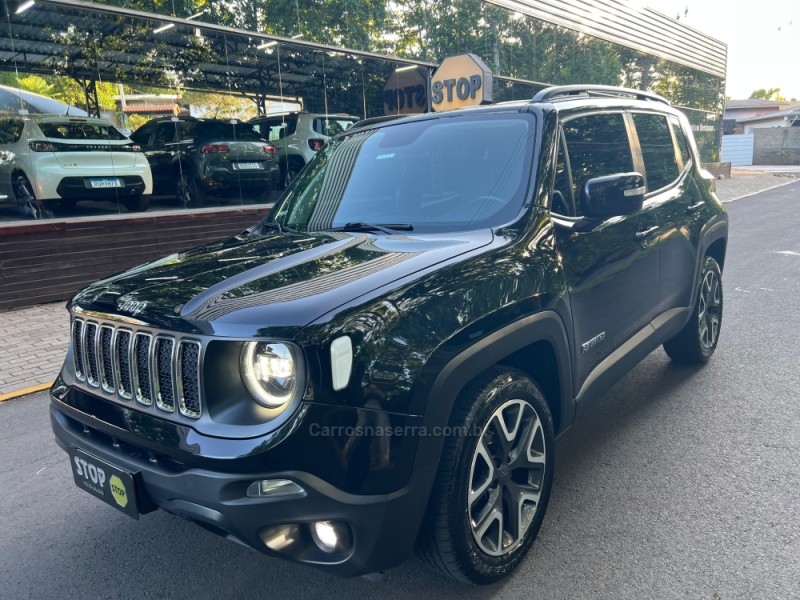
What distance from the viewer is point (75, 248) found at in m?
8.28

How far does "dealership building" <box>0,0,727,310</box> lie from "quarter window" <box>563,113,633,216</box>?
23.4ft

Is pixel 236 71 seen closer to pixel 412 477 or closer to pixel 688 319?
pixel 688 319

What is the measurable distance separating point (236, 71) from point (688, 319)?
27.7 ft

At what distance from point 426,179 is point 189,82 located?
7.78 metres

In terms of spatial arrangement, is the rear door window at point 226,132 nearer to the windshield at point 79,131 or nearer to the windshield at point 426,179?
the windshield at point 79,131

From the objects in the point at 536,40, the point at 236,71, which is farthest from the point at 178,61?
the point at 536,40

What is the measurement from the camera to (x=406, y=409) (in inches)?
79.7

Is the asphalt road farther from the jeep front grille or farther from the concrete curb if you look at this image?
the jeep front grille

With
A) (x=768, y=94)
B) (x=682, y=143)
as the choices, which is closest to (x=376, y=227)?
(x=682, y=143)

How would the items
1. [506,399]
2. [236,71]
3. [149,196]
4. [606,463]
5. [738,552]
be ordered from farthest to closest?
[236,71], [149,196], [606,463], [738,552], [506,399]

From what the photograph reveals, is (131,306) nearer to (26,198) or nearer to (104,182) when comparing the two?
(26,198)

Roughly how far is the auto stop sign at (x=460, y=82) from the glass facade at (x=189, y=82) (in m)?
0.47

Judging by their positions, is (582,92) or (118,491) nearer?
(118,491)

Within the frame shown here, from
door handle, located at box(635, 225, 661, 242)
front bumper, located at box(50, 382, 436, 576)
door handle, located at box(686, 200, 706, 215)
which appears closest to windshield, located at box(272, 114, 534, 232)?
door handle, located at box(635, 225, 661, 242)
